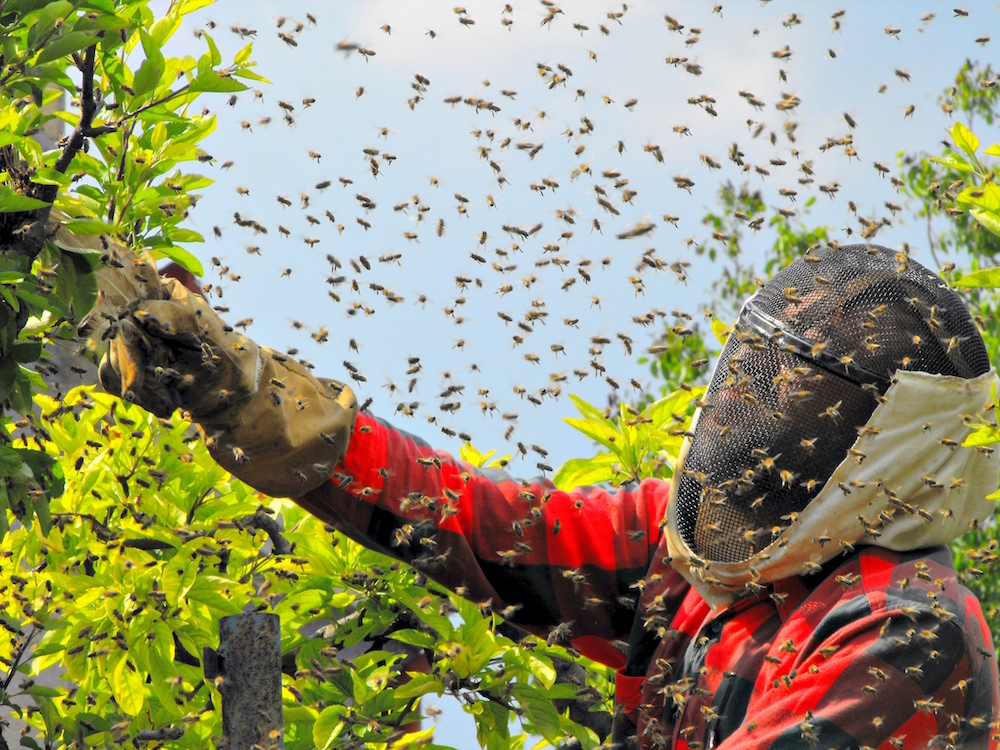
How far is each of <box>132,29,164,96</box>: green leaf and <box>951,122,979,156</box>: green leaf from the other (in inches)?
78.9

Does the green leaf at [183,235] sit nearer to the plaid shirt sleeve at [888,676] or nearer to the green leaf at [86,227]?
the green leaf at [86,227]

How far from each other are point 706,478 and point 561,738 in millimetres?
1049

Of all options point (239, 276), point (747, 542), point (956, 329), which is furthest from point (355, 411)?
point (956, 329)

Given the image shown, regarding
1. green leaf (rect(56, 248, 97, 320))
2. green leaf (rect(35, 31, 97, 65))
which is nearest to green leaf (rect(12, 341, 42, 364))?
green leaf (rect(56, 248, 97, 320))

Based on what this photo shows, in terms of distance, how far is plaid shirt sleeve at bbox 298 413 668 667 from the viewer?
10.5 ft

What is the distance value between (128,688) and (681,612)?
1.80 metres

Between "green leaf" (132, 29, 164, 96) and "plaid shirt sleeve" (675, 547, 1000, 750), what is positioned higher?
"green leaf" (132, 29, 164, 96)

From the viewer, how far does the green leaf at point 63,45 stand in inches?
95.3

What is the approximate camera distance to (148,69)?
2760 millimetres

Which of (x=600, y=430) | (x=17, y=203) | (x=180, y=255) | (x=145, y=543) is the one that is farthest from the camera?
(x=600, y=430)

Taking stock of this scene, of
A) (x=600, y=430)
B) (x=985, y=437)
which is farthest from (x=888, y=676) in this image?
(x=600, y=430)

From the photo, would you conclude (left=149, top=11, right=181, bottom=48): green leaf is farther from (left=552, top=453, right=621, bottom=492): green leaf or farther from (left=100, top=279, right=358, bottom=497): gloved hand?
(left=552, top=453, right=621, bottom=492): green leaf

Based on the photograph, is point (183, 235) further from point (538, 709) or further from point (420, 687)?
point (538, 709)

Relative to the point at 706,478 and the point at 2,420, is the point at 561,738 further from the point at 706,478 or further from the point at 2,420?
the point at 2,420
